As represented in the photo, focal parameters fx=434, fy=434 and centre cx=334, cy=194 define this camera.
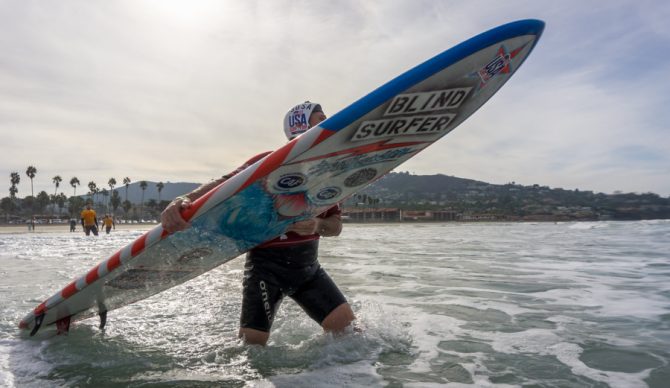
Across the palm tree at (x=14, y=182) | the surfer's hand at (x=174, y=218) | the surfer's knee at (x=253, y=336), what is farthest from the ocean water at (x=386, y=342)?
the palm tree at (x=14, y=182)

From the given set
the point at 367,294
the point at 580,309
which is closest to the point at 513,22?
the point at 580,309

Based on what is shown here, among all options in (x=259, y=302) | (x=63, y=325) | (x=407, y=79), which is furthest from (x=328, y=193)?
(x=63, y=325)

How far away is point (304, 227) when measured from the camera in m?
3.31

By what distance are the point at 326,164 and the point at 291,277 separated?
0.90 m

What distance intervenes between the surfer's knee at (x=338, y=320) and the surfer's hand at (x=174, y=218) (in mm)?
1252

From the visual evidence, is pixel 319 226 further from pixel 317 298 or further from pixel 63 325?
pixel 63 325

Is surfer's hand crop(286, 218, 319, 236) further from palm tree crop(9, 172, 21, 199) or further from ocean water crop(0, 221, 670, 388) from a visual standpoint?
palm tree crop(9, 172, 21, 199)

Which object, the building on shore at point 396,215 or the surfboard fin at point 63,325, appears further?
the building on shore at point 396,215

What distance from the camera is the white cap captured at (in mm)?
3391

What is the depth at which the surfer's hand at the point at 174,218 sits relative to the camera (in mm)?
2842

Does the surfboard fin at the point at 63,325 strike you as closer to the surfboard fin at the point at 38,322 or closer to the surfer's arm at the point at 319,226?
the surfboard fin at the point at 38,322

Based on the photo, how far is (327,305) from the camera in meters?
3.30

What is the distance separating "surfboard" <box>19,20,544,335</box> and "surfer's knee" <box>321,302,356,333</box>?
2.43ft

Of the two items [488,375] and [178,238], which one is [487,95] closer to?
[488,375]
